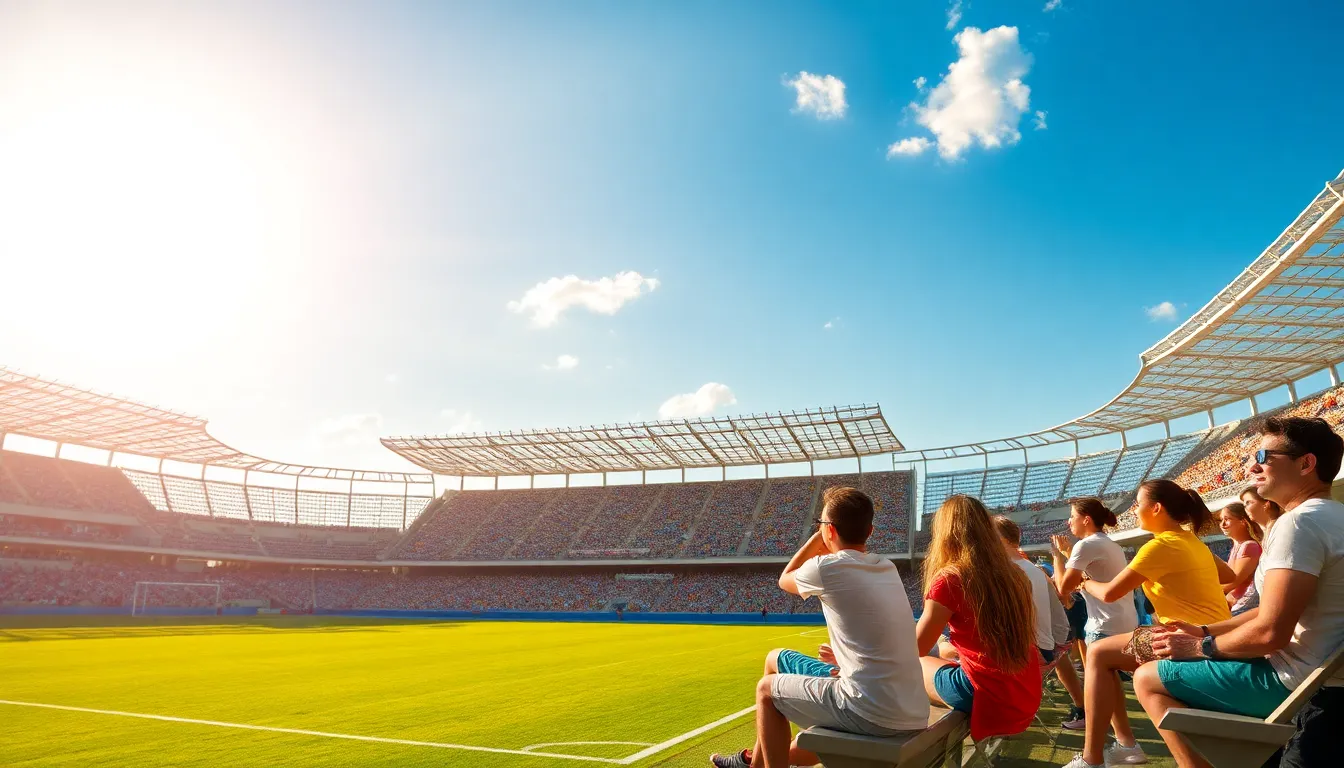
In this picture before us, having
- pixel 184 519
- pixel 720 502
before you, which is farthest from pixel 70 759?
pixel 184 519

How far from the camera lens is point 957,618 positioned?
4.16 metres

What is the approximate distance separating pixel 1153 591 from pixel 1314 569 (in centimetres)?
178

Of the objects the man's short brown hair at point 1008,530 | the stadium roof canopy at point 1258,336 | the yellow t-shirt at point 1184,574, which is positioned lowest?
the yellow t-shirt at point 1184,574

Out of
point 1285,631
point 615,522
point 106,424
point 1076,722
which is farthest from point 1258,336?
point 106,424

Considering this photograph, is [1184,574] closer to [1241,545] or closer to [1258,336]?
[1241,545]

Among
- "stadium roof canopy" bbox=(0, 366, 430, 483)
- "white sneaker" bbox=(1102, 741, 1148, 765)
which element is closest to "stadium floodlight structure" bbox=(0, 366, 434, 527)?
"stadium roof canopy" bbox=(0, 366, 430, 483)

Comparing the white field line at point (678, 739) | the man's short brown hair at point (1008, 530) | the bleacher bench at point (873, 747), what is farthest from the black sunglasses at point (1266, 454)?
the white field line at point (678, 739)

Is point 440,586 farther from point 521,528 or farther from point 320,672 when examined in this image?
point 320,672

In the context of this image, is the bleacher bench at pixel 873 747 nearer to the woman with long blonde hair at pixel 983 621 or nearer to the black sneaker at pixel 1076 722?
the woman with long blonde hair at pixel 983 621

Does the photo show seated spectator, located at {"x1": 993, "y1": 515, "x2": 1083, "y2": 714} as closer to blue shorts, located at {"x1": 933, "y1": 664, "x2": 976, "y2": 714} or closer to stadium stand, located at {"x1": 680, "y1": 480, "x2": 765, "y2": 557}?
blue shorts, located at {"x1": 933, "y1": 664, "x2": 976, "y2": 714}

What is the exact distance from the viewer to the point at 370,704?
10.2m

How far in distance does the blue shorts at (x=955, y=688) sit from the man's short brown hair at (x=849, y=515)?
1215mm

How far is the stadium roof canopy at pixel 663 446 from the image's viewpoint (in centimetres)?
4444

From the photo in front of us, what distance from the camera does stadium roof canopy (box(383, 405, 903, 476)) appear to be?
146ft
